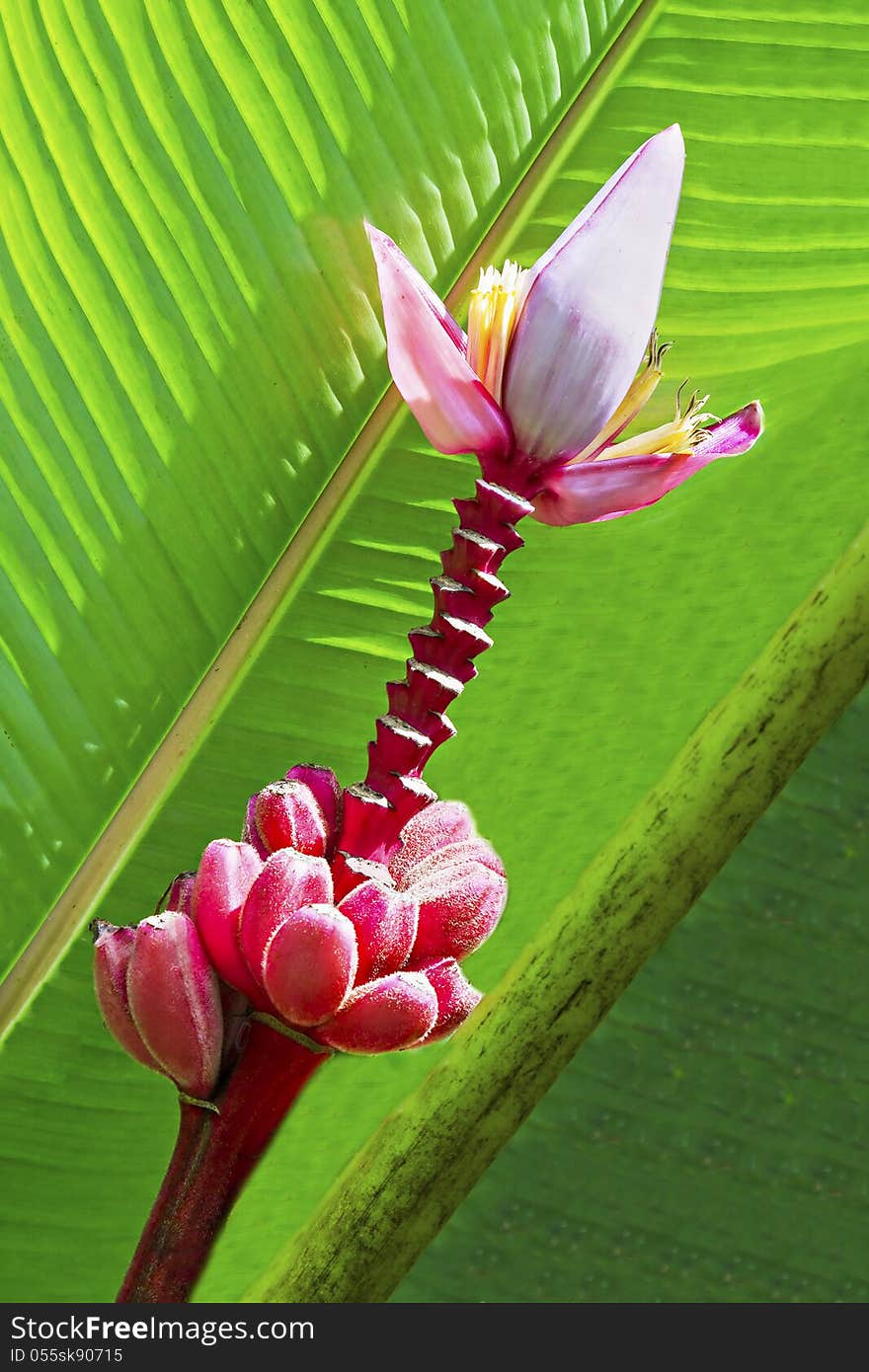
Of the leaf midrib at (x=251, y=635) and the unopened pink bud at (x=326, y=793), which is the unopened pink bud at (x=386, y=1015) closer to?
the unopened pink bud at (x=326, y=793)

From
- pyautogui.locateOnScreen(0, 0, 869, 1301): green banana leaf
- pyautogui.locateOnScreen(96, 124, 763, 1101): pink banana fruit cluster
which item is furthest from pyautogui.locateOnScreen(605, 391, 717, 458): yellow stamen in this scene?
pyautogui.locateOnScreen(0, 0, 869, 1301): green banana leaf

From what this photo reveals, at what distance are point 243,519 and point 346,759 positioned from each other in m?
0.12

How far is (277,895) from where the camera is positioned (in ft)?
1.10

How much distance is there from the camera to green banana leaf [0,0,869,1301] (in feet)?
1.46

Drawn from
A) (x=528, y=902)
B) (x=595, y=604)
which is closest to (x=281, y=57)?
(x=595, y=604)

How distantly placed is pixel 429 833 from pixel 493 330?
0.54 feet

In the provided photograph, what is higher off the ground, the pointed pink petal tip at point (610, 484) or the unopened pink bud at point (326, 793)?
the pointed pink petal tip at point (610, 484)

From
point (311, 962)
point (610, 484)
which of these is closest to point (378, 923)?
point (311, 962)

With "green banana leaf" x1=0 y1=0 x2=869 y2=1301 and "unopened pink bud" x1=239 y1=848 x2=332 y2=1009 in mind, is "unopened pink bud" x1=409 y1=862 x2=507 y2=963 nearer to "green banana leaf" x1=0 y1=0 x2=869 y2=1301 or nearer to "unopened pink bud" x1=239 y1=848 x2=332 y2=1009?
"unopened pink bud" x1=239 y1=848 x2=332 y2=1009

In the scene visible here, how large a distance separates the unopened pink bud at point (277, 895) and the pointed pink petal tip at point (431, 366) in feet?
0.46

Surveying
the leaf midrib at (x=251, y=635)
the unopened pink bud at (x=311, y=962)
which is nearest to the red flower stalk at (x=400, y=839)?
the unopened pink bud at (x=311, y=962)

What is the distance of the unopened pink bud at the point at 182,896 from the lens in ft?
1.19

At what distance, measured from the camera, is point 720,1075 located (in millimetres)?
Answer: 489
